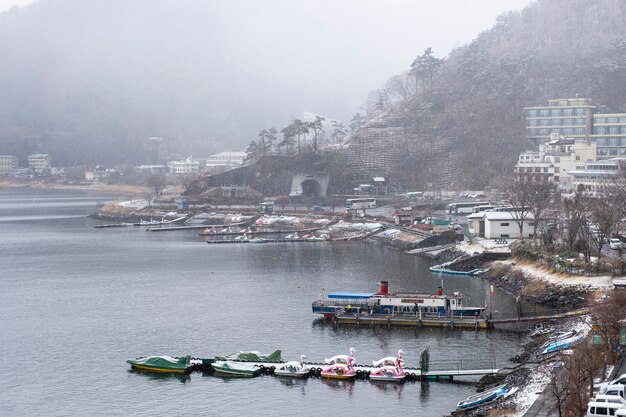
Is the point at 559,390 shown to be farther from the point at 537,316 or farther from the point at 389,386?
the point at 537,316

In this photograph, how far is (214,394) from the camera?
20.1m

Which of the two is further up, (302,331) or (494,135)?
(494,135)

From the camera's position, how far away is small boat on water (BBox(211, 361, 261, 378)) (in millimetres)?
21312

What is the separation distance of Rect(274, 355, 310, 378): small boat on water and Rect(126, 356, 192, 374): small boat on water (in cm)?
220

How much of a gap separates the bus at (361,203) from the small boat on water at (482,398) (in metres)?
39.7

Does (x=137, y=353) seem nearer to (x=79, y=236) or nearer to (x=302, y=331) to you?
(x=302, y=331)

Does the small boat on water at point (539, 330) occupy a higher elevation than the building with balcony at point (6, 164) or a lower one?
lower

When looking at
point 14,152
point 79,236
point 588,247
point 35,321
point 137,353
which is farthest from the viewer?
point 14,152

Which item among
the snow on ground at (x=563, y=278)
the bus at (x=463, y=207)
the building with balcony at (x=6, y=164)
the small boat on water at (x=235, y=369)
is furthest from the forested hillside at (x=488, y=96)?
the building with balcony at (x=6, y=164)

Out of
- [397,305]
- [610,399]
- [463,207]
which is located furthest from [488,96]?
[610,399]

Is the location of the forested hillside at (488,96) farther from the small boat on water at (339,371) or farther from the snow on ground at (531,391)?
the snow on ground at (531,391)

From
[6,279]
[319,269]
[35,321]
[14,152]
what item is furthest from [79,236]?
[14,152]

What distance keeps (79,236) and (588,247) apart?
3241 centimetres

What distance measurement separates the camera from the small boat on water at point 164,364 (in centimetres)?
2172
